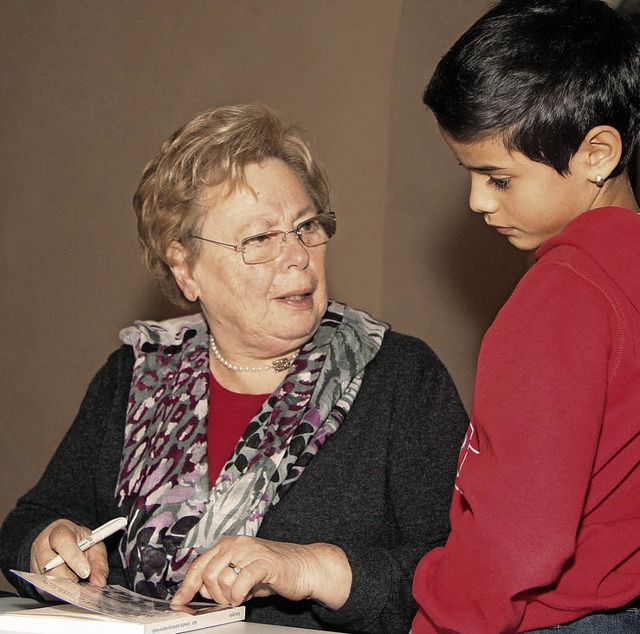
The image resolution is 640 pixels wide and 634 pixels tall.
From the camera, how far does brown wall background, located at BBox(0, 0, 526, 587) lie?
10.8ft

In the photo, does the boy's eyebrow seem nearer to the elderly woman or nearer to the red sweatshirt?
the red sweatshirt

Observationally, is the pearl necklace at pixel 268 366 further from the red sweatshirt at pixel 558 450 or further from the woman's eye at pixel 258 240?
the red sweatshirt at pixel 558 450

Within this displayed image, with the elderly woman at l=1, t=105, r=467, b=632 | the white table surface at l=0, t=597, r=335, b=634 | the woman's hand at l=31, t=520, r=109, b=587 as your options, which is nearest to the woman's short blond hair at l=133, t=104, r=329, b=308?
the elderly woman at l=1, t=105, r=467, b=632

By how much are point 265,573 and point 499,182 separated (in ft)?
2.65

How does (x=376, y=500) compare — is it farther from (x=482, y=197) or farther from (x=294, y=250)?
(x=482, y=197)

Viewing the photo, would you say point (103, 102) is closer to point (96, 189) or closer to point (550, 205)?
point (96, 189)

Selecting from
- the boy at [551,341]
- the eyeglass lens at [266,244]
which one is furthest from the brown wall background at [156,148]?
the boy at [551,341]

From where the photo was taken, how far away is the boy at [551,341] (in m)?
1.18

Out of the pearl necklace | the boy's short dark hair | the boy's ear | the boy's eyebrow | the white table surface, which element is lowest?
the white table surface

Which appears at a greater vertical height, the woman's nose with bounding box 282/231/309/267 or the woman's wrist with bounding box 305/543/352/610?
the woman's nose with bounding box 282/231/309/267

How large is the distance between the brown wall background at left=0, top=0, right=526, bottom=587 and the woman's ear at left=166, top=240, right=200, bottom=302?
101 cm

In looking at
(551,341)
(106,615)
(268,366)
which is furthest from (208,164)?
(551,341)

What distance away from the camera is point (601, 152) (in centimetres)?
136

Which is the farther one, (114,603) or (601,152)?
(114,603)
